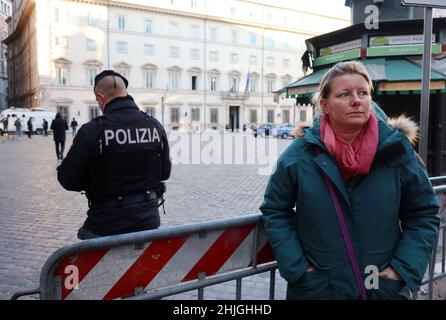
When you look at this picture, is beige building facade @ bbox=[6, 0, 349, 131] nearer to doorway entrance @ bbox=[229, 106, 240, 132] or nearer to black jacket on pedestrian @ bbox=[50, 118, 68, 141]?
doorway entrance @ bbox=[229, 106, 240, 132]

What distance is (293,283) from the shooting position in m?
2.20

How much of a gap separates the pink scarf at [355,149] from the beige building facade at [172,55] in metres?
59.5

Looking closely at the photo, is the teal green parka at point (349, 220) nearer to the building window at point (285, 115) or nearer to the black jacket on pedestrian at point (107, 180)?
the black jacket on pedestrian at point (107, 180)

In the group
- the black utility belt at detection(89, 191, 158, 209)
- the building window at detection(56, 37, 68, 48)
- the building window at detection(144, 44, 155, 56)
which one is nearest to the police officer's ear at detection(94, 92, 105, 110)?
the black utility belt at detection(89, 191, 158, 209)

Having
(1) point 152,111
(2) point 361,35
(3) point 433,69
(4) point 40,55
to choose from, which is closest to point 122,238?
(3) point 433,69

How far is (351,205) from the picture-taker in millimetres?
2145

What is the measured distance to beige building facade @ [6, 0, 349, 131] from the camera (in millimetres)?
57500

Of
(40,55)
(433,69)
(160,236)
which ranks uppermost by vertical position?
(40,55)

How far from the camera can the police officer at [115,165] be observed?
287cm

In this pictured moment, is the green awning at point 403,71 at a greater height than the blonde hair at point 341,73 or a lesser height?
greater

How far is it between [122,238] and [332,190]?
1.01 m

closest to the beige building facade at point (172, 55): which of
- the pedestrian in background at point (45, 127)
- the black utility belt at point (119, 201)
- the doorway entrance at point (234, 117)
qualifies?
the doorway entrance at point (234, 117)

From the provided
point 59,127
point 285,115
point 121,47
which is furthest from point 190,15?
point 59,127
